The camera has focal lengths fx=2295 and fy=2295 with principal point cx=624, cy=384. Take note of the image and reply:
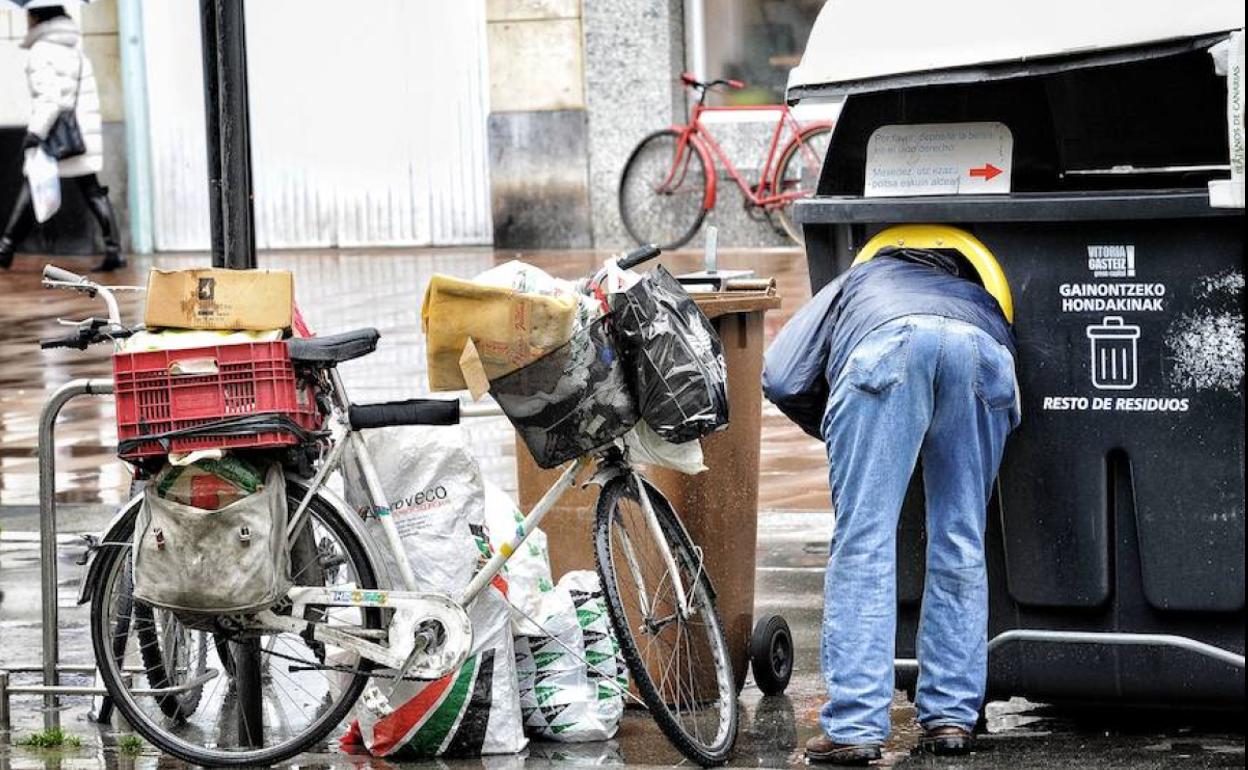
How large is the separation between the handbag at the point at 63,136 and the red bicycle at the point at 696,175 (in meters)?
4.32

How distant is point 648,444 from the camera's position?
5.54 m

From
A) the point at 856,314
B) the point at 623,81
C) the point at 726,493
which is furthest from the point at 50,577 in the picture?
the point at 623,81

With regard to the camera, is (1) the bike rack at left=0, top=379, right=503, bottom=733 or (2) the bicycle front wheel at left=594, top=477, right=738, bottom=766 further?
(1) the bike rack at left=0, top=379, right=503, bottom=733

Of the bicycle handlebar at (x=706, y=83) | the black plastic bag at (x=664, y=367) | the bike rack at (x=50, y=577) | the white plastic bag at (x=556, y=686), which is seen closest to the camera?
the black plastic bag at (x=664, y=367)

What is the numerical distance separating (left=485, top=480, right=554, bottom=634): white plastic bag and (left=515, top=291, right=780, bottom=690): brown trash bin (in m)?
0.13

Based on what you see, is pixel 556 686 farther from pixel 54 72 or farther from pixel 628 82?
pixel 54 72

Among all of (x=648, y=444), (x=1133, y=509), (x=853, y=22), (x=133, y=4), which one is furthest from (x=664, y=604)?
(x=133, y=4)

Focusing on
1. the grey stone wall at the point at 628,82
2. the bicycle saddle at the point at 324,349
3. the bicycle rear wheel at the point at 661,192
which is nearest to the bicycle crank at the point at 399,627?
the bicycle saddle at the point at 324,349

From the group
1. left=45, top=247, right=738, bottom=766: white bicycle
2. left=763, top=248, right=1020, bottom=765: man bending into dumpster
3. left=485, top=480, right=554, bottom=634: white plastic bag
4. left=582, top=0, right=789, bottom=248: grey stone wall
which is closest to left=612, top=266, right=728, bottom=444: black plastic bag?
left=45, top=247, right=738, bottom=766: white bicycle

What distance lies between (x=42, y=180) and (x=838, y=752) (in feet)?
45.3

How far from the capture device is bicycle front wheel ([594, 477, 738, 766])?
5340mm

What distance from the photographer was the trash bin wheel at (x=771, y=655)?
611 centimetres

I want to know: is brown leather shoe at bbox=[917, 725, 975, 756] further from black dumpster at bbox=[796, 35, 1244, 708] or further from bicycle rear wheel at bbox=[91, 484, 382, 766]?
bicycle rear wheel at bbox=[91, 484, 382, 766]

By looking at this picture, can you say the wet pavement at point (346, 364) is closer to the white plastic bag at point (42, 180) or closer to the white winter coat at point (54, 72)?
the white plastic bag at point (42, 180)
